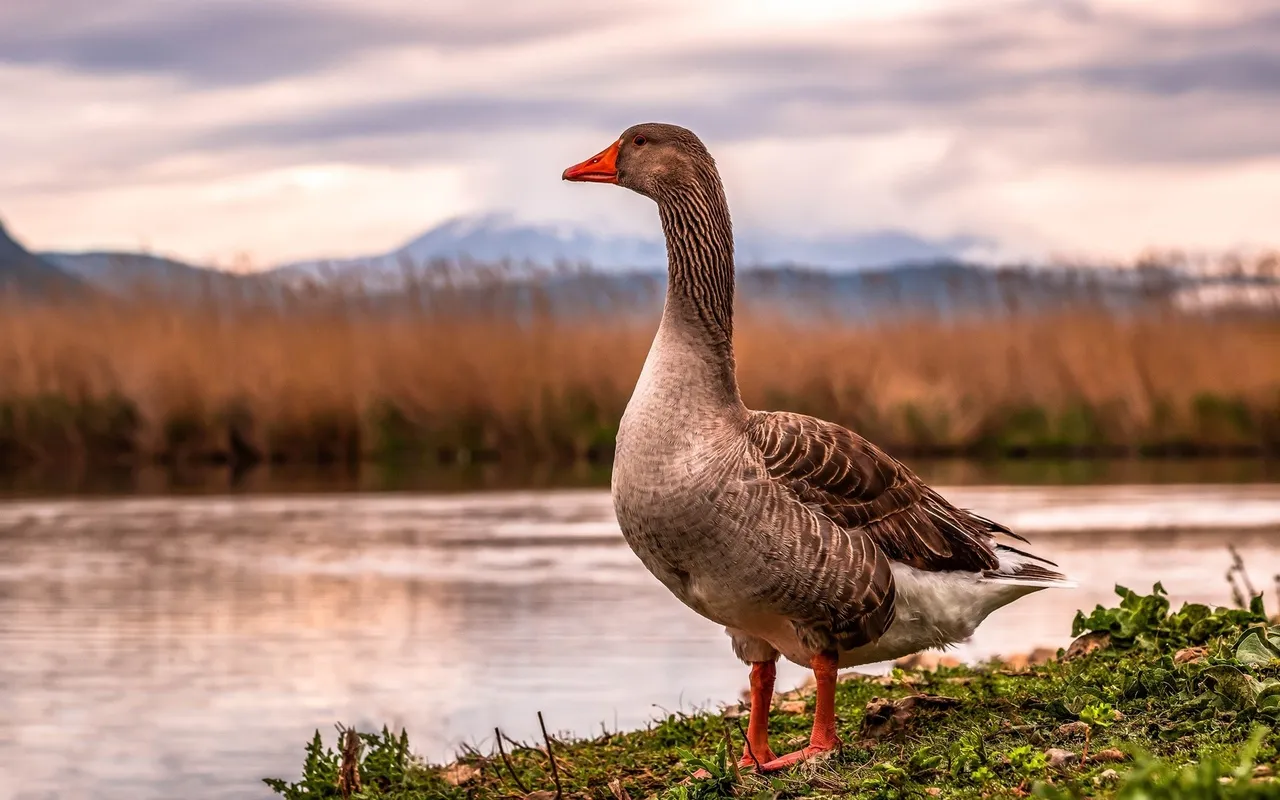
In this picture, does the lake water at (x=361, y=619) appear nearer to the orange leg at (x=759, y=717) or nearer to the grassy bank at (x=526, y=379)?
the orange leg at (x=759, y=717)

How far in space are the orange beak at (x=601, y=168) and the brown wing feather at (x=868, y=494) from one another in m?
1.36

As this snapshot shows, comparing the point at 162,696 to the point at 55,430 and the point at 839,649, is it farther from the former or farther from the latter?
the point at 55,430

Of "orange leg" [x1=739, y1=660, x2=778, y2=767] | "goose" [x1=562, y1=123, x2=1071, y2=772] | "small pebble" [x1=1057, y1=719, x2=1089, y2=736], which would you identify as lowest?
"orange leg" [x1=739, y1=660, x2=778, y2=767]

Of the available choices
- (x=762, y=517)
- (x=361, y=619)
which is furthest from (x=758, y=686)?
(x=361, y=619)

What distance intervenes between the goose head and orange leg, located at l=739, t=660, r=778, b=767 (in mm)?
2161

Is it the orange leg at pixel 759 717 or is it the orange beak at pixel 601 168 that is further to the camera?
the orange beak at pixel 601 168

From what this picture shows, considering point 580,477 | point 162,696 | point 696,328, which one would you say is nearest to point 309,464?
point 580,477

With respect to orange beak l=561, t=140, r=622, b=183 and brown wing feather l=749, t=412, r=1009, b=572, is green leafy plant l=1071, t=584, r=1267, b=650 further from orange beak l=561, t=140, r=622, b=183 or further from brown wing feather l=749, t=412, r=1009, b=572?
orange beak l=561, t=140, r=622, b=183

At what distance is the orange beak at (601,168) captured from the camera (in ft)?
22.4

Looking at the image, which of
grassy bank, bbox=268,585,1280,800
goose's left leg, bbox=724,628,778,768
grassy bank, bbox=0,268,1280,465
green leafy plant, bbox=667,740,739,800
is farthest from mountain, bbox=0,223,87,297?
green leafy plant, bbox=667,740,739,800

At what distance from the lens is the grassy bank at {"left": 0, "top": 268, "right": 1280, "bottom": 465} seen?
23188 millimetres

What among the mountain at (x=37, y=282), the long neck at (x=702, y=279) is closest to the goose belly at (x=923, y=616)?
the long neck at (x=702, y=279)

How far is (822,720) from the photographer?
599cm

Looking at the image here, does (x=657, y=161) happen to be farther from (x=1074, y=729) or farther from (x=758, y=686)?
(x=1074, y=729)
